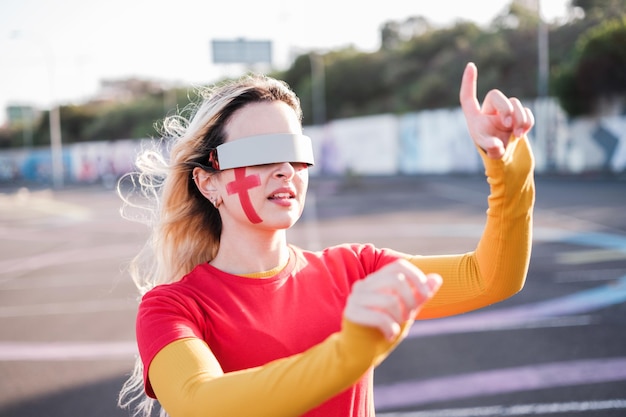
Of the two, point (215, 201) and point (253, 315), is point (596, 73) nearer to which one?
point (215, 201)

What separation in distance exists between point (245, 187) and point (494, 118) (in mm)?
786

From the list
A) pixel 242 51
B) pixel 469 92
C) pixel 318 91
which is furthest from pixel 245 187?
pixel 318 91

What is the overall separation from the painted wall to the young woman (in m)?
15.4

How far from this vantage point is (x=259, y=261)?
2.01m

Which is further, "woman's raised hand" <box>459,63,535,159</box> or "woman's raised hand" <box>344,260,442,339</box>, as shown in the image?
"woman's raised hand" <box>459,63,535,159</box>

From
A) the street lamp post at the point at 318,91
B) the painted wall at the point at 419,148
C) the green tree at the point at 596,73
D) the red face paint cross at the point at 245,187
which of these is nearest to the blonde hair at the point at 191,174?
the red face paint cross at the point at 245,187

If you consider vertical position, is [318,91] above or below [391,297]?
above

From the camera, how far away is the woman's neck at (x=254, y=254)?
201 centimetres

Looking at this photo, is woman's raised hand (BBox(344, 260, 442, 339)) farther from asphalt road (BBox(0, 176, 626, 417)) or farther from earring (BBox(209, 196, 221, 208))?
asphalt road (BBox(0, 176, 626, 417))

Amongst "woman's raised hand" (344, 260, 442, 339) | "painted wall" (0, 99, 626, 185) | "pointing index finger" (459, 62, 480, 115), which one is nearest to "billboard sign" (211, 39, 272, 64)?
"painted wall" (0, 99, 626, 185)

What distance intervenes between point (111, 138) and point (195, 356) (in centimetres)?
7455

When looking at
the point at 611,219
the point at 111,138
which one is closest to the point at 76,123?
the point at 111,138

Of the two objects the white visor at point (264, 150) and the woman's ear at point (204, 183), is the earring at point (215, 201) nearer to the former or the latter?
the woman's ear at point (204, 183)

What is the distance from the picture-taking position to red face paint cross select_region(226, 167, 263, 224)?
1.96 metres
